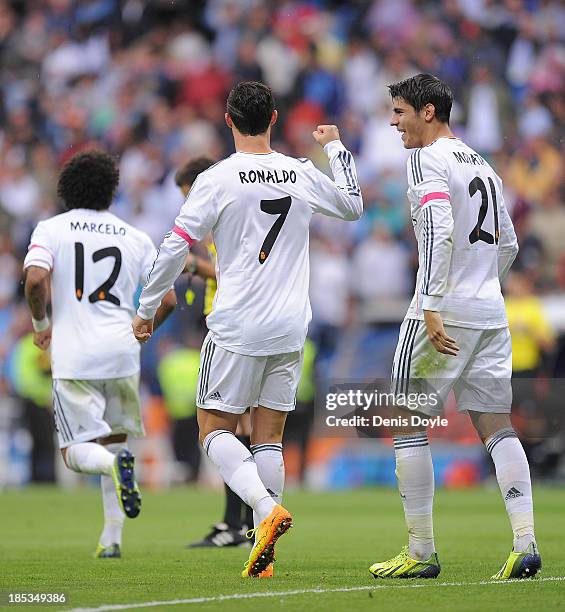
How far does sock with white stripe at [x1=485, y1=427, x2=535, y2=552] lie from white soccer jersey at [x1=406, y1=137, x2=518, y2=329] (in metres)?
0.55

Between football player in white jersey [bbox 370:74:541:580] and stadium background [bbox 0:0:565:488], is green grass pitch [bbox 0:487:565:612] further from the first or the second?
stadium background [bbox 0:0:565:488]

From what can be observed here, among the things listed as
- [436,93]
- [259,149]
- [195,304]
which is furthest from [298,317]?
[195,304]

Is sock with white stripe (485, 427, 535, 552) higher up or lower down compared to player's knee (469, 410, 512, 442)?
lower down

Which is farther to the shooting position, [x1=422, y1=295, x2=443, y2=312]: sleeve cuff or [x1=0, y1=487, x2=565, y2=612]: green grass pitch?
[x1=422, y1=295, x2=443, y2=312]: sleeve cuff

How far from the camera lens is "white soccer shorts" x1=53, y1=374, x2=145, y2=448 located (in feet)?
27.5

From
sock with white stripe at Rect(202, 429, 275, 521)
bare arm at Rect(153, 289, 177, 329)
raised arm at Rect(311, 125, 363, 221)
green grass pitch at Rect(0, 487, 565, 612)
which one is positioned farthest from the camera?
bare arm at Rect(153, 289, 177, 329)

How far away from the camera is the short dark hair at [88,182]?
8.58 meters

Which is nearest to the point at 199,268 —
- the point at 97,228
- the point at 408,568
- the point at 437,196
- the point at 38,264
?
the point at 97,228

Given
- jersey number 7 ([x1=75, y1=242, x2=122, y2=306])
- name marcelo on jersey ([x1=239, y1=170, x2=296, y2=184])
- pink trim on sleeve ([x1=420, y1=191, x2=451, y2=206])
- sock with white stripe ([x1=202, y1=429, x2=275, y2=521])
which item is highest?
name marcelo on jersey ([x1=239, y1=170, x2=296, y2=184])

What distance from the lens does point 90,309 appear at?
27.9ft

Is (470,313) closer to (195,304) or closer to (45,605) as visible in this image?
(45,605)

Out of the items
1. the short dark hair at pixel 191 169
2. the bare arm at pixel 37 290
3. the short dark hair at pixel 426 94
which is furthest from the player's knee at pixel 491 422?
the short dark hair at pixel 191 169

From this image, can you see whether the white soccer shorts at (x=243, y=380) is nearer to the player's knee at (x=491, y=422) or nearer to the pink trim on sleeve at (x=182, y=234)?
the pink trim on sleeve at (x=182, y=234)

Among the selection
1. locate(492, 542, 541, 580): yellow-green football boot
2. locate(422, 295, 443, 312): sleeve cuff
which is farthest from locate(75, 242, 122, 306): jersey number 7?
locate(492, 542, 541, 580): yellow-green football boot
